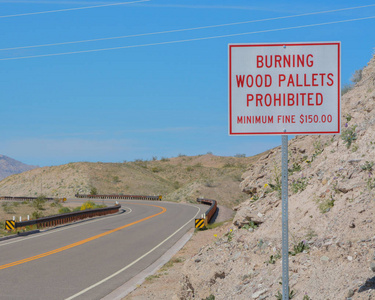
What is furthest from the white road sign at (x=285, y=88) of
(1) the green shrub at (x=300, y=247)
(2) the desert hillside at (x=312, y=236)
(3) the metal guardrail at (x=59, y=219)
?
(3) the metal guardrail at (x=59, y=219)

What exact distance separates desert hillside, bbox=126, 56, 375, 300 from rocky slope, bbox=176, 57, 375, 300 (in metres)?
0.02

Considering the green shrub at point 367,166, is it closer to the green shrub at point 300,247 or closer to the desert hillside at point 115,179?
the green shrub at point 300,247

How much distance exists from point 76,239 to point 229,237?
42.5ft

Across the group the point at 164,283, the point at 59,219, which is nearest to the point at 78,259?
the point at 164,283

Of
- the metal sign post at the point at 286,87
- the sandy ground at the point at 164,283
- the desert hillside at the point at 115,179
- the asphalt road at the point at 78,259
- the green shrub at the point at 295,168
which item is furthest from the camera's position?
the desert hillside at the point at 115,179

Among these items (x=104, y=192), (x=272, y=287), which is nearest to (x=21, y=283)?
(x=272, y=287)

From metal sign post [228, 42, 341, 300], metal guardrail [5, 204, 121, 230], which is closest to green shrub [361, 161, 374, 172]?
metal sign post [228, 42, 341, 300]

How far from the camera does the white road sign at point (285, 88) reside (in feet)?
19.6

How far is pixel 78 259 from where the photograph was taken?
17281 mm

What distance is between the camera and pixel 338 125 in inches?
236

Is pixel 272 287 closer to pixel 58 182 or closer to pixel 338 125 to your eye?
pixel 338 125

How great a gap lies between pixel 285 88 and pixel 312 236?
3911 millimetres

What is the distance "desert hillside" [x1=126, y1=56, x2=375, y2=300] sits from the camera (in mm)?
7570

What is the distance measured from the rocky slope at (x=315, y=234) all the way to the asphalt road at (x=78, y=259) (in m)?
3.23
